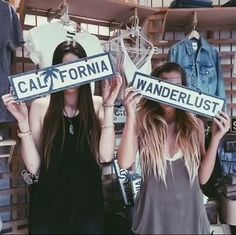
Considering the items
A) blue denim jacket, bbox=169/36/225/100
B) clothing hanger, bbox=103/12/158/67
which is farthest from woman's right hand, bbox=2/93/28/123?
blue denim jacket, bbox=169/36/225/100

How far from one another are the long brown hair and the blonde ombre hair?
191 millimetres

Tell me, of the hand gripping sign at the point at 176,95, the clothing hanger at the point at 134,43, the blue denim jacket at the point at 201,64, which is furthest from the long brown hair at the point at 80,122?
the blue denim jacket at the point at 201,64

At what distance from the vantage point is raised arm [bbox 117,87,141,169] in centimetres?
131

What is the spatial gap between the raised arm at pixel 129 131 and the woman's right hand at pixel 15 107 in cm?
39

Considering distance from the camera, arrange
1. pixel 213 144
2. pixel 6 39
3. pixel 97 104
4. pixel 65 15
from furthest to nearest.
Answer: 1. pixel 65 15
2. pixel 6 39
3. pixel 97 104
4. pixel 213 144

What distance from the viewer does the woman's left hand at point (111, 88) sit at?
4.45ft

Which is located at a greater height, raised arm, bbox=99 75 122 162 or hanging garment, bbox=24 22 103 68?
hanging garment, bbox=24 22 103 68

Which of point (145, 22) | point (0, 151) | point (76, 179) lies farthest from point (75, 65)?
point (145, 22)

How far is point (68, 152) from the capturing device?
1401 mm

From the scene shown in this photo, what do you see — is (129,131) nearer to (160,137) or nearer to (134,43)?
(160,137)

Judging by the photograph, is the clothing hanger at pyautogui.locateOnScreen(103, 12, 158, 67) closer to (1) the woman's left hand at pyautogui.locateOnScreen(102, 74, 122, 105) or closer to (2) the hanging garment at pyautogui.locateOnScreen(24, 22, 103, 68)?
(2) the hanging garment at pyautogui.locateOnScreen(24, 22, 103, 68)

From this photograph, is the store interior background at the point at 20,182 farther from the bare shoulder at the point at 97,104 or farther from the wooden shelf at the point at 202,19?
the bare shoulder at the point at 97,104

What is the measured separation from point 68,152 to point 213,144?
0.57 metres

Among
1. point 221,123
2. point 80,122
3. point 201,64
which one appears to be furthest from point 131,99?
point 201,64
